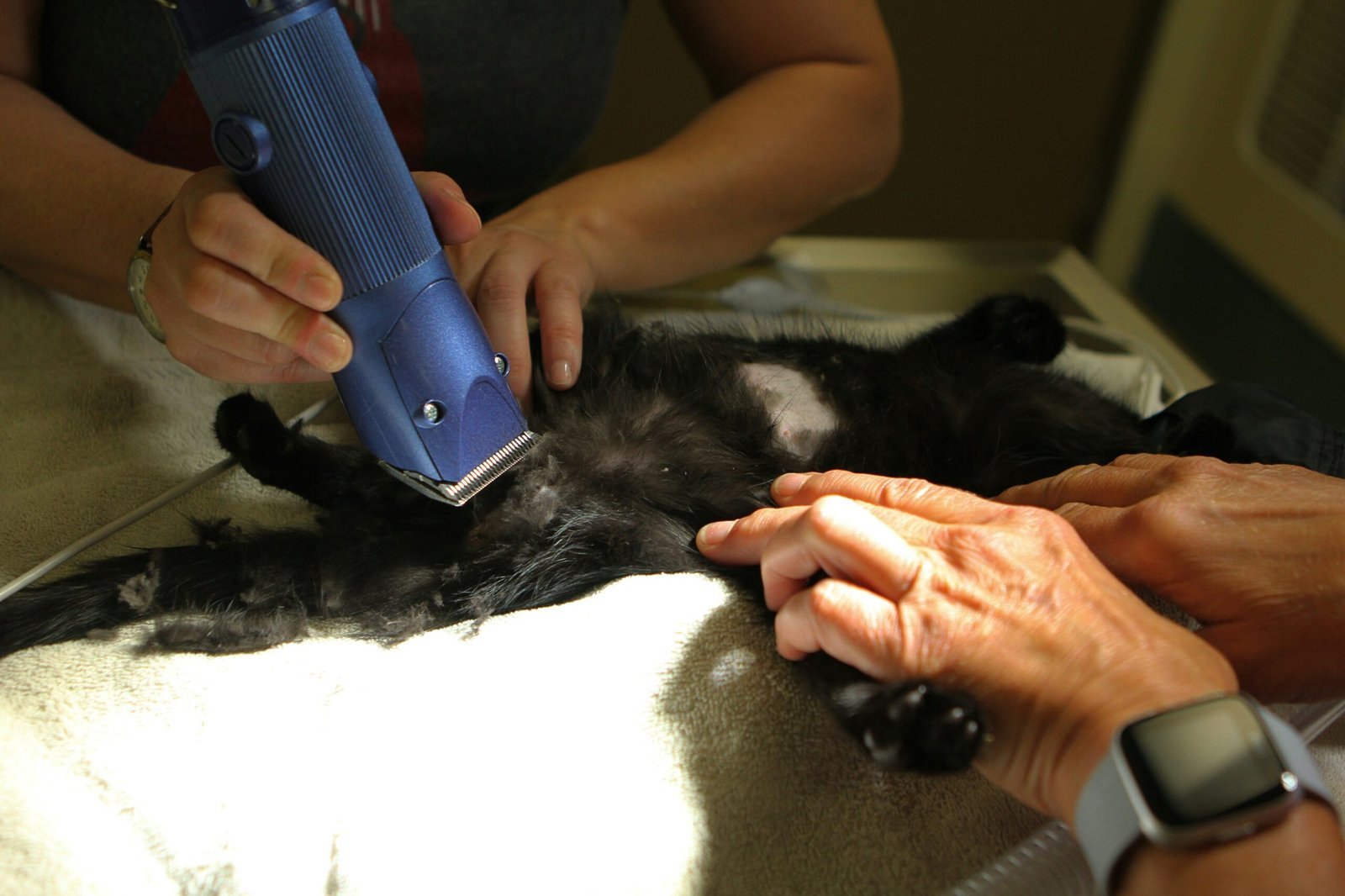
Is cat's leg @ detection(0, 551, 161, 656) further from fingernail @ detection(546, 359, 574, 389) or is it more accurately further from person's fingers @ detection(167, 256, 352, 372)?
fingernail @ detection(546, 359, 574, 389)

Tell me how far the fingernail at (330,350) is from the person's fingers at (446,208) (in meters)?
0.11

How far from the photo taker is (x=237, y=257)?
24.0 inches

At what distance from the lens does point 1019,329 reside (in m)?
1.15

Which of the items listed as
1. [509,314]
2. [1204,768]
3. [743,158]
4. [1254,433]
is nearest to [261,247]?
[509,314]

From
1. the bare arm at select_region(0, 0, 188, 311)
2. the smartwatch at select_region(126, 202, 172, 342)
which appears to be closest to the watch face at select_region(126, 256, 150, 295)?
the smartwatch at select_region(126, 202, 172, 342)

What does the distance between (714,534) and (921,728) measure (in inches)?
10.2

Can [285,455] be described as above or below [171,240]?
below

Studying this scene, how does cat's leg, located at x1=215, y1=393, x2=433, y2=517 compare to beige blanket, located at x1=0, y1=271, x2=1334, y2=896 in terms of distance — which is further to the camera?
cat's leg, located at x1=215, y1=393, x2=433, y2=517

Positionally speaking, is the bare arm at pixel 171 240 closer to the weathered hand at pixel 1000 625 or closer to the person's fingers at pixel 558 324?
the person's fingers at pixel 558 324

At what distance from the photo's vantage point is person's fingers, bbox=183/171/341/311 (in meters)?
0.60

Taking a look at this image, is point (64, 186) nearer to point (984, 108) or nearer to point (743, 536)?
point (743, 536)

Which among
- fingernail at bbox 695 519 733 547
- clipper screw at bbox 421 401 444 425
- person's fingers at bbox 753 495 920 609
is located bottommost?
fingernail at bbox 695 519 733 547

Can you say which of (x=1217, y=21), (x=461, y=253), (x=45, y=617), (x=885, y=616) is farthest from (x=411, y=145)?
(x=1217, y=21)

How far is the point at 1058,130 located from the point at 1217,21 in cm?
38
